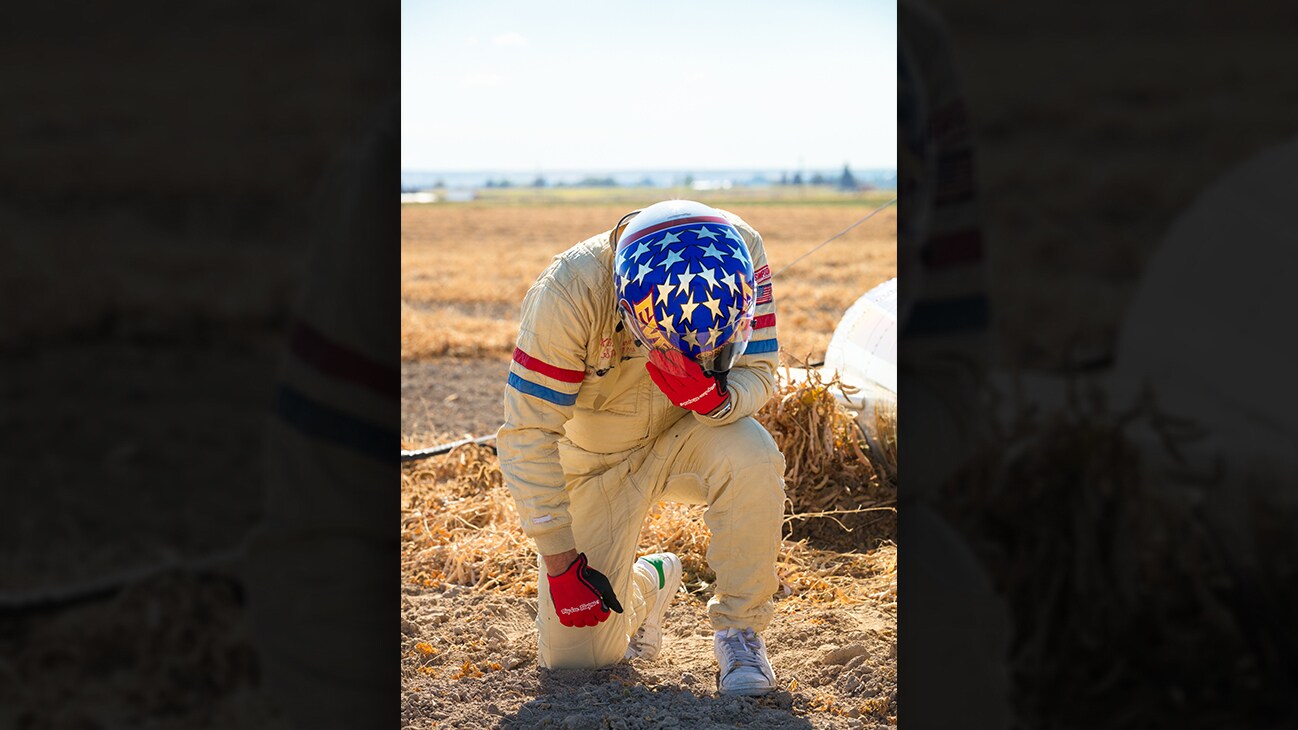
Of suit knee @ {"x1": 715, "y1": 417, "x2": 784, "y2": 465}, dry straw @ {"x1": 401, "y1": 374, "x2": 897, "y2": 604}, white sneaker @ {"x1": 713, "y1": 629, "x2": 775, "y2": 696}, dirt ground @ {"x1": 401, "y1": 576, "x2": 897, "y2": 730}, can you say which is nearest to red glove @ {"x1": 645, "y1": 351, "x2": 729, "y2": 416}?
suit knee @ {"x1": 715, "y1": 417, "x2": 784, "y2": 465}

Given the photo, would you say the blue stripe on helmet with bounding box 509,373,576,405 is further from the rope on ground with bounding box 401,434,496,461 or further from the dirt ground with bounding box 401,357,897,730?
the rope on ground with bounding box 401,434,496,461

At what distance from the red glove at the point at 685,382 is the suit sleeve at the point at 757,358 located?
0.29 feet

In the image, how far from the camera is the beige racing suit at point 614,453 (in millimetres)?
3152

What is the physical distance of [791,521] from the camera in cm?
493

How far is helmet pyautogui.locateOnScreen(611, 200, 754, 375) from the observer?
2869 mm

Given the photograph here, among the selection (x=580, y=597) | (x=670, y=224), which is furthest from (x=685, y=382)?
(x=580, y=597)

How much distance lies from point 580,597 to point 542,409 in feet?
1.70

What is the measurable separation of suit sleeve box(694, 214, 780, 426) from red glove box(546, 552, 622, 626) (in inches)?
23.3

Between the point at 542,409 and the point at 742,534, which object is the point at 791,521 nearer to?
the point at 742,534

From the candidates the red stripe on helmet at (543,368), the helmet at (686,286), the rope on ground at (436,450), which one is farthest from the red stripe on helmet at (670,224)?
the rope on ground at (436,450)

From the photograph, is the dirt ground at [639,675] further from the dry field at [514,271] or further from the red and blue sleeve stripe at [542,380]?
the dry field at [514,271]
